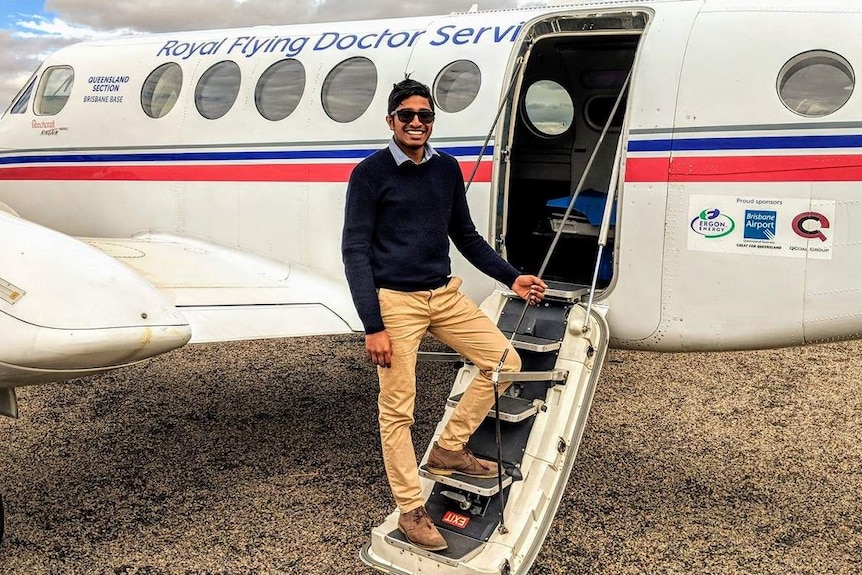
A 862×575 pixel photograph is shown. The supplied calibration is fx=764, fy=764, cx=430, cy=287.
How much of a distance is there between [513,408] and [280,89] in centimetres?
367

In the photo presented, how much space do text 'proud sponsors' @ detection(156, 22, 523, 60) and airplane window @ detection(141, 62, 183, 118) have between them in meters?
0.16

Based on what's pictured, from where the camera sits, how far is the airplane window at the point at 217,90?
6.85 m

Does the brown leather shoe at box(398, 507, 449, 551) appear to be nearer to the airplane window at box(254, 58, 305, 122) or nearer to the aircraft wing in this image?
the aircraft wing

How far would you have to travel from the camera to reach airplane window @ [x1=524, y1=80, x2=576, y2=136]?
6.79 m

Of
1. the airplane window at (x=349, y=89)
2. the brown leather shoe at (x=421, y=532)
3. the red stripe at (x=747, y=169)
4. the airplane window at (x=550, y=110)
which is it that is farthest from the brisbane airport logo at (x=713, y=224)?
the airplane window at (x=349, y=89)

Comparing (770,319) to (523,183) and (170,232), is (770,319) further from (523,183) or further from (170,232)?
(170,232)

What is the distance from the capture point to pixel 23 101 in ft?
27.2

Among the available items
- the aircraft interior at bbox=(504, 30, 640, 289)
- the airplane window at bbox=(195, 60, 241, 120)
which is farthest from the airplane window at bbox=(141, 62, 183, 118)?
the aircraft interior at bbox=(504, 30, 640, 289)

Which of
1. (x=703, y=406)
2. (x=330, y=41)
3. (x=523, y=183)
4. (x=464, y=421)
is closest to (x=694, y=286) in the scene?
(x=464, y=421)

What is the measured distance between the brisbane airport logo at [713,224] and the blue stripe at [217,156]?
60.8 inches

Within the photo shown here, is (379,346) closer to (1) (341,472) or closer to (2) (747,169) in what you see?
(1) (341,472)

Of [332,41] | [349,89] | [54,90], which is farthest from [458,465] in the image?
[54,90]

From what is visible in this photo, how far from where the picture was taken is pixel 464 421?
4195mm

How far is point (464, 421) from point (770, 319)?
211 centimetres
